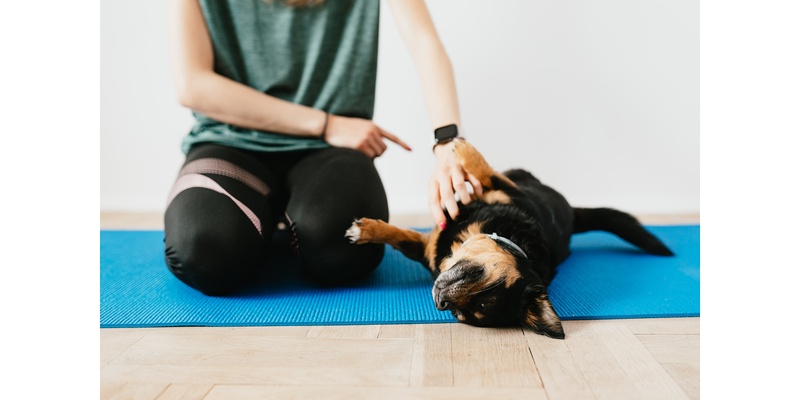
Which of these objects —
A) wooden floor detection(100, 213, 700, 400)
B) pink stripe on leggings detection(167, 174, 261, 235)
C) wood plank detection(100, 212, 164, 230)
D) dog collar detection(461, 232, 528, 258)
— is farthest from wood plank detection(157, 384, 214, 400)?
wood plank detection(100, 212, 164, 230)

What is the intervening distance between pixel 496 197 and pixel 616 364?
63 cm

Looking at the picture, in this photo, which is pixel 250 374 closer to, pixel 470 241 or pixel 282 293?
pixel 282 293

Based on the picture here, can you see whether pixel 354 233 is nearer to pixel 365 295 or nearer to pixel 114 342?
pixel 365 295

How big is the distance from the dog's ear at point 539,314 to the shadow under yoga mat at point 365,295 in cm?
13

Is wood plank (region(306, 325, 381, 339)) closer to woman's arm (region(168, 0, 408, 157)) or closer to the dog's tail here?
woman's arm (region(168, 0, 408, 157))

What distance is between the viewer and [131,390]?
3.17ft

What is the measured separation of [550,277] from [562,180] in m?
1.39

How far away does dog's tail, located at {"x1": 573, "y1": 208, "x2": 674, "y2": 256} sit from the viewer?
1.92 metres

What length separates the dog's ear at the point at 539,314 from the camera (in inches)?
46.3

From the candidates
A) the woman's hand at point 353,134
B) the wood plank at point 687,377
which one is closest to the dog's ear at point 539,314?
the wood plank at point 687,377

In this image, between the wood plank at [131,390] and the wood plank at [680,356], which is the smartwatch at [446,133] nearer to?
the wood plank at [680,356]

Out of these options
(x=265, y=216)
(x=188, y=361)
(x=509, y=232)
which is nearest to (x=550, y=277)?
(x=509, y=232)

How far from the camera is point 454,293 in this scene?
121 cm

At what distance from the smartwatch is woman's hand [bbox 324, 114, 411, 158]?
0.53 ft
